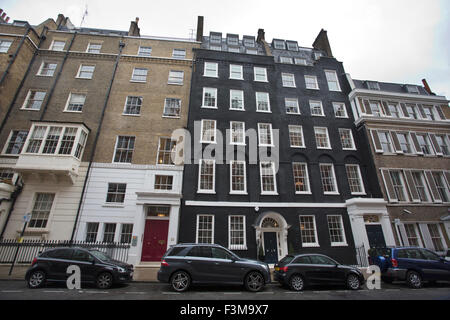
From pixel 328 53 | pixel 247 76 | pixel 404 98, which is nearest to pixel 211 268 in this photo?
pixel 247 76

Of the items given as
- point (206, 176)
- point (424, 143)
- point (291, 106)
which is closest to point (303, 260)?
point (206, 176)

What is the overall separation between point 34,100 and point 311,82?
2725 cm

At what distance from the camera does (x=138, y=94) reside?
1823 cm

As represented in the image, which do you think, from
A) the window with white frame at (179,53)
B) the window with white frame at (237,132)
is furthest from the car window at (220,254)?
the window with white frame at (179,53)

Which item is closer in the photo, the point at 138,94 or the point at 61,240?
the point at 61,240

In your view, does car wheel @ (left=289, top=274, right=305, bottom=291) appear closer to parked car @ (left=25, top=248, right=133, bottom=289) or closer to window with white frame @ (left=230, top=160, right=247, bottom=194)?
window with white frame @ (left=230, top=160, right=247, bottom=194)

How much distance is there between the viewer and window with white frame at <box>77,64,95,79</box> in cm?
1848

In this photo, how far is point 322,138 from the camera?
61.3 ft

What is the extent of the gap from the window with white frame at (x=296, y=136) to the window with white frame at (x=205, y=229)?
10.1 meters

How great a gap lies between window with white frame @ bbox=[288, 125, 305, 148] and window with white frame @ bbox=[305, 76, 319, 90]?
5638mm

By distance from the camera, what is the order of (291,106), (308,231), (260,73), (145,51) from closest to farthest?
(308,231) < (291,106) < (145,51) < (260,73)

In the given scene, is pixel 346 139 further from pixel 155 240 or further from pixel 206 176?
pixel 155 240

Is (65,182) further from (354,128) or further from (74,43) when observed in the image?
(354,128)

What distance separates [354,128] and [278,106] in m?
8.04
